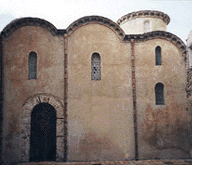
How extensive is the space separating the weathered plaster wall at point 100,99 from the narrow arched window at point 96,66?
6.9 inches

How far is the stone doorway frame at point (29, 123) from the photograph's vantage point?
8.63 m

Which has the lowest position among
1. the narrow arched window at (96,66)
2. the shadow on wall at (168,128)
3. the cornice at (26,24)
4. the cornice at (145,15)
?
the shadow on wall at (168,128)

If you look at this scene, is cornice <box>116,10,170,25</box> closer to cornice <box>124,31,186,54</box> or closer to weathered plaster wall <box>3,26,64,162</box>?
cornice <box>124,31,186,54</box>

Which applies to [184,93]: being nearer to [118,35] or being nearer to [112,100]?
[112,100]

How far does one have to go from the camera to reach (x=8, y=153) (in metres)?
8.69

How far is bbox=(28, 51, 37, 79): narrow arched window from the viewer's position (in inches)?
362

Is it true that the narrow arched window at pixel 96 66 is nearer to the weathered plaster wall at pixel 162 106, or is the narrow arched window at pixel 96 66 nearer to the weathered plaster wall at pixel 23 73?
the weathered plaster wall at pixel 23 73

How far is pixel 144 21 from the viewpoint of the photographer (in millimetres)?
12898

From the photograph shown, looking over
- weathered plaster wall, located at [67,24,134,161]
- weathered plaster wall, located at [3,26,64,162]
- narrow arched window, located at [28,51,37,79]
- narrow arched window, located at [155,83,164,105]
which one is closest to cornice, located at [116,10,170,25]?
weathered plaster wall, located at [67,24,134,161]

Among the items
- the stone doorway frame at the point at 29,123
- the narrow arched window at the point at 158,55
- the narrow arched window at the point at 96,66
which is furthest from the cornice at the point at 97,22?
the stone doorway frame at the point at 29,123

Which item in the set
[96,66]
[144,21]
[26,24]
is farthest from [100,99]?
[144,21]

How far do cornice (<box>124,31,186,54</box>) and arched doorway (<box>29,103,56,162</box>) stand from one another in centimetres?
488

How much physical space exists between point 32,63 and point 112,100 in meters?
3.94

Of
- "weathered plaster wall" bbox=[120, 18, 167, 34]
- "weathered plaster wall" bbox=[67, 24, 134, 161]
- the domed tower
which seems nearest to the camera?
"weathered plaster wall" bbox=[67, 24, 134, 161]
